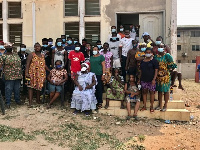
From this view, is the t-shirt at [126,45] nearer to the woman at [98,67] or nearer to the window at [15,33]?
the woman at [98,67]

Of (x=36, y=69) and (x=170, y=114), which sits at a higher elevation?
(x=36, y=69)

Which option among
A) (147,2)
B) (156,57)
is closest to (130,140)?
(156,57)

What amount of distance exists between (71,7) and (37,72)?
527 centimetres

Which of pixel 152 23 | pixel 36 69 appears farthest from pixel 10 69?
pixel 152 23

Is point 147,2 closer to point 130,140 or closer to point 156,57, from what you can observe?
point 156,57

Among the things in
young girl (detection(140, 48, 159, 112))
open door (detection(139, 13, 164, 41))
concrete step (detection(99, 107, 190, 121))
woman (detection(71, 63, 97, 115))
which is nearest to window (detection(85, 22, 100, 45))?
open door (detection(139, 13, 164, 41))

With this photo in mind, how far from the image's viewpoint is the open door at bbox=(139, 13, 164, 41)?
33.2ft

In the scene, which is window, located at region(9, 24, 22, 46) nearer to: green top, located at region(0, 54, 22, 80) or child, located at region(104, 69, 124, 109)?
green top, located at region(0, 54, 22, 80)

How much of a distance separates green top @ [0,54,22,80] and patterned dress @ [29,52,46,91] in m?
0.41

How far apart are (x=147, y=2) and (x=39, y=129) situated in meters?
7.33

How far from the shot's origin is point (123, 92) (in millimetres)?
6789

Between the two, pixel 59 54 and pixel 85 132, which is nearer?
pixel 85 132

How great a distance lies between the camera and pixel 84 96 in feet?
21.3

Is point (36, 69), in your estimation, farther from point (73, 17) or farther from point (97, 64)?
point (73, 17)
